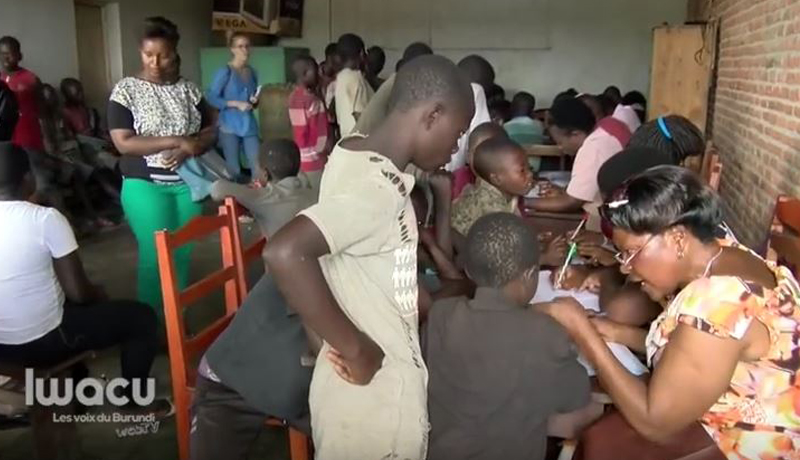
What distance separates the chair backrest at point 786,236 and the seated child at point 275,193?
1576 mm

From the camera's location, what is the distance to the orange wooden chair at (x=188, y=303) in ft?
6.72

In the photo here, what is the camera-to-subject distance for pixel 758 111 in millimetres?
3719

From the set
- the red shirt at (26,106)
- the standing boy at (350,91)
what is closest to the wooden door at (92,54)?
the red shirt at (26,106)

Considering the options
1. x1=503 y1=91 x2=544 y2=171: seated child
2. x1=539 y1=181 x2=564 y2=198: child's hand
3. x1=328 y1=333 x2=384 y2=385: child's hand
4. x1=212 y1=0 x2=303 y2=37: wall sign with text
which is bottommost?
x1=539 y1=181 x2=564 y2=198: child's hand

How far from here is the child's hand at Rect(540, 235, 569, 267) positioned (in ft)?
8.02

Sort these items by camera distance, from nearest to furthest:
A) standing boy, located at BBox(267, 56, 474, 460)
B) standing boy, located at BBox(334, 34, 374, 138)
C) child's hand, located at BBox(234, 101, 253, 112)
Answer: standing boy, located at BBox(267, 56, 474, 460) → standing boy, located at BBox(334, 34, 374, 138) → child's hand, located at BBox(234, 101, 253, 112)

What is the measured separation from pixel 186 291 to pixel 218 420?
1.57 feet

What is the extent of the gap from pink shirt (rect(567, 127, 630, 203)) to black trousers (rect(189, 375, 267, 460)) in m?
1.90

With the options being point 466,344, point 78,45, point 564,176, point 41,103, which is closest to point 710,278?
point 466,344

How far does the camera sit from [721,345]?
133 centimetres

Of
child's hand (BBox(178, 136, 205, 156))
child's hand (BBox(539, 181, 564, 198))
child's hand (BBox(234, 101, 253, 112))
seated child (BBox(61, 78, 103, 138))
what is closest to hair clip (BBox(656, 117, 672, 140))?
child's hand (BBox(539, 181, 564, 198))

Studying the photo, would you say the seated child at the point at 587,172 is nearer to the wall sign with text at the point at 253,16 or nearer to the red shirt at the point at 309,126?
the red shirt at the point at 309,126

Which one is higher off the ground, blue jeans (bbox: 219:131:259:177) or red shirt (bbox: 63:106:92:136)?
red shirt (bbox: 63:106:92:136)

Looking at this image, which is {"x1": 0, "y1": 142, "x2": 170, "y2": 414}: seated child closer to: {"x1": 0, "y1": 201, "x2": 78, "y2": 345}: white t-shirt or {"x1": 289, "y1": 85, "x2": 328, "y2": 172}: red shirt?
{"x1": 0, "y1": 201, "x2": 78, "y2": 345}: white t-shirt
